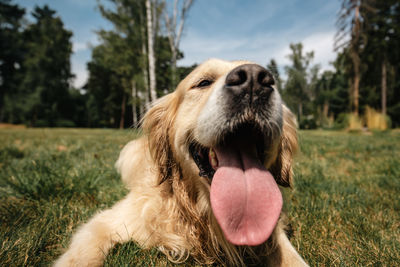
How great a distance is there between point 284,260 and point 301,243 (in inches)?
11.2

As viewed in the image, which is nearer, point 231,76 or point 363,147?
point 231,76

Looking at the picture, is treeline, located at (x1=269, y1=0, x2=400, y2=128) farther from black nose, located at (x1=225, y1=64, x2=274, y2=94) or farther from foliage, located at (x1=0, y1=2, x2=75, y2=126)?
foliage, located at (x1=0, y1=2, x2=75, y2=126)

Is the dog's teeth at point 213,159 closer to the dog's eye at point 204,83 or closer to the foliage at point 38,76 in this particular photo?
the dog's eye at point 204,83

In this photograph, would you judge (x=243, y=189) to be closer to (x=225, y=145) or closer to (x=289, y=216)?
(x=225, y=145)

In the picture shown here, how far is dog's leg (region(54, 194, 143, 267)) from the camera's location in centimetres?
131

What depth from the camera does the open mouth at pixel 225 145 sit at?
1510 mm

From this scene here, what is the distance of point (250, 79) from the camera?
1.31 m

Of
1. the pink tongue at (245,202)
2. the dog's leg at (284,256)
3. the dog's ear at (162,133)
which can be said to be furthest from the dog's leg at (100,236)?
the dog's leg at (284,256)

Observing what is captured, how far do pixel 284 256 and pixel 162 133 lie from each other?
133 centimetres

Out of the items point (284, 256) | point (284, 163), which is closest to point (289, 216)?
point (284, 163)

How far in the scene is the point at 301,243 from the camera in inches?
62.4

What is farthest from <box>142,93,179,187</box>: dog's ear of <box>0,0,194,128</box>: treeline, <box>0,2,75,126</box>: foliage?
<box>0,2,75,126</box>: foliage

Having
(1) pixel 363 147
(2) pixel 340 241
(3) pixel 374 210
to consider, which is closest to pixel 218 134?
(2) pixel 340 241

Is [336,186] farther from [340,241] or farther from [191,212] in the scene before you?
[191,212]
